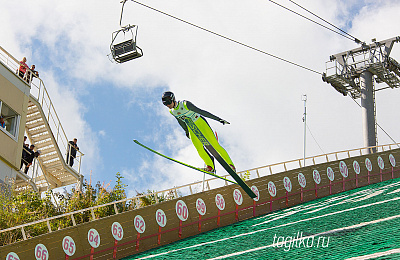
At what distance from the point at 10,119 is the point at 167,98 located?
44.1 ft

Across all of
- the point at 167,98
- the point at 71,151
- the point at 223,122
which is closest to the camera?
the point at 167,98

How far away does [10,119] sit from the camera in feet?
80.5

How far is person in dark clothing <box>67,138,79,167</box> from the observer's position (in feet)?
91.6

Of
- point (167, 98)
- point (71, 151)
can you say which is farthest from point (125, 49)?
point (71, 151)

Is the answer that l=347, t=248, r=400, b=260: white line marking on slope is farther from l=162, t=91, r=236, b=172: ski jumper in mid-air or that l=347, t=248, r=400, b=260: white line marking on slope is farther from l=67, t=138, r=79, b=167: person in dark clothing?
l=67, t=138, r=79, b=167: person in dark clothing

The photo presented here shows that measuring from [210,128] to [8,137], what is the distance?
12695mm

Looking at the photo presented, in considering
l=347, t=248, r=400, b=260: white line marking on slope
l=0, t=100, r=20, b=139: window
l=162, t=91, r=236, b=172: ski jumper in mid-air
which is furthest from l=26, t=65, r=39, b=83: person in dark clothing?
l=347, t=248, r=400, b=260: white line marking on slope

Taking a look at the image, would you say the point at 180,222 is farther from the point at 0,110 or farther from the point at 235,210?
the point at 0,110

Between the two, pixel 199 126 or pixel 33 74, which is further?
pixel 33 74

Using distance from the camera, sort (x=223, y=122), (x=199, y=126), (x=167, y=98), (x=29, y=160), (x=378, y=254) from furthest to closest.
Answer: (x=29, y=160) → (x=199, y=126) → (x=223, y=122) → (x=167, y=98) → (x=378, y=254)

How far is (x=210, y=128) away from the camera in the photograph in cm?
1401

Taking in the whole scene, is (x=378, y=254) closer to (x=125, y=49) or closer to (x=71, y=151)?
(x=125, y=49)

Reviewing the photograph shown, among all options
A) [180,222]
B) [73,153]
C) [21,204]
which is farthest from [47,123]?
[180,222]

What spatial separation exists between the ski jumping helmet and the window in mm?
12674
